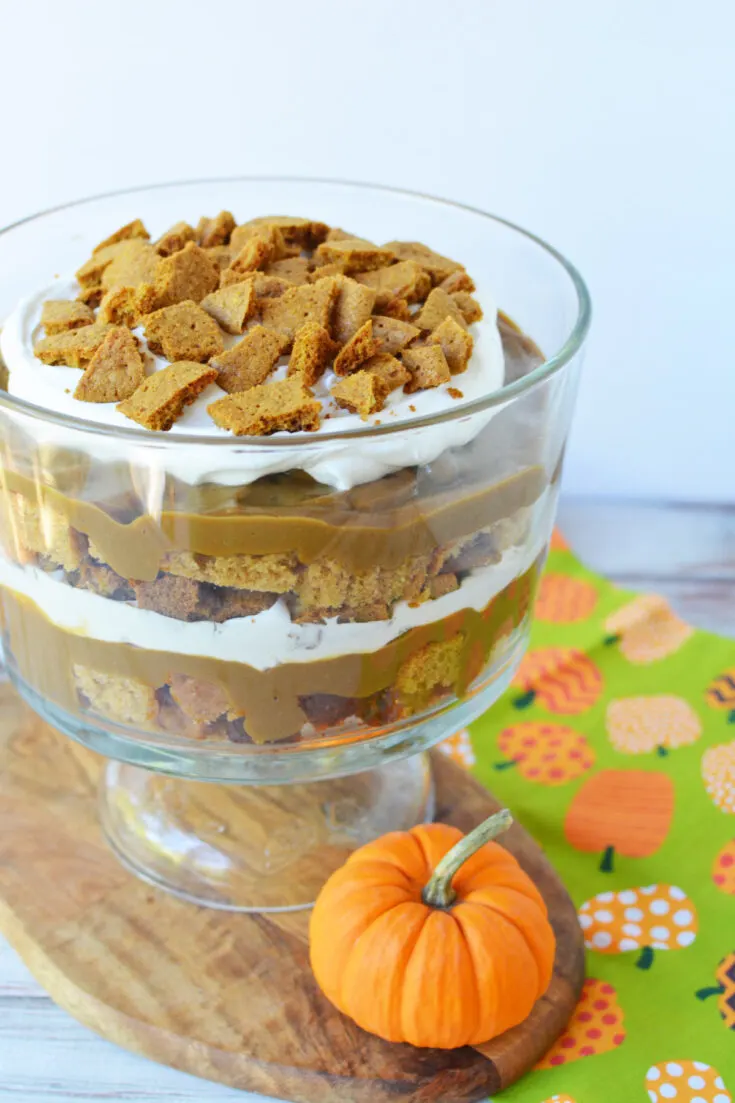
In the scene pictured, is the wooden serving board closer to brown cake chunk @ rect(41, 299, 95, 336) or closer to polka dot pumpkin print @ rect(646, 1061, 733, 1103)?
polka dot pumpkin print @ rect(646, 1061, 733, 1103)

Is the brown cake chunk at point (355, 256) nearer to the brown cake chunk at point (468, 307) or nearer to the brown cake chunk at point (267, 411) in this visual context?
the brown cake chunk at point (468, 307)

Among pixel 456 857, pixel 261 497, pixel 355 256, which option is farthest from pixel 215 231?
pixel 456 857

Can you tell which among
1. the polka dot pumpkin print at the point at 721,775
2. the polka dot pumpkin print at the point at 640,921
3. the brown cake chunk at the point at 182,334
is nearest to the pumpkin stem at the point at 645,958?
the polka dot pumpkin print at the point at 640,921

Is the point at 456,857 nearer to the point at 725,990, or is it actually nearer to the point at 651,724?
the point at 725,990

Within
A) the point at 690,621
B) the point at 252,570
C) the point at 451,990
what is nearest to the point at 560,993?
the point at 451,990

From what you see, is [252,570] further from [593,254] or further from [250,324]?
[593,254]

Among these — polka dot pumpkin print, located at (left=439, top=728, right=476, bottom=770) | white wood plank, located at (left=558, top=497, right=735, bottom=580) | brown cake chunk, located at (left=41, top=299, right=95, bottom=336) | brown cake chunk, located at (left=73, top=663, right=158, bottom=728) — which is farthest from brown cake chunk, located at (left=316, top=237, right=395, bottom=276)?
white wood plank, located at (left=558, top=497, right=735, bottom=580)
